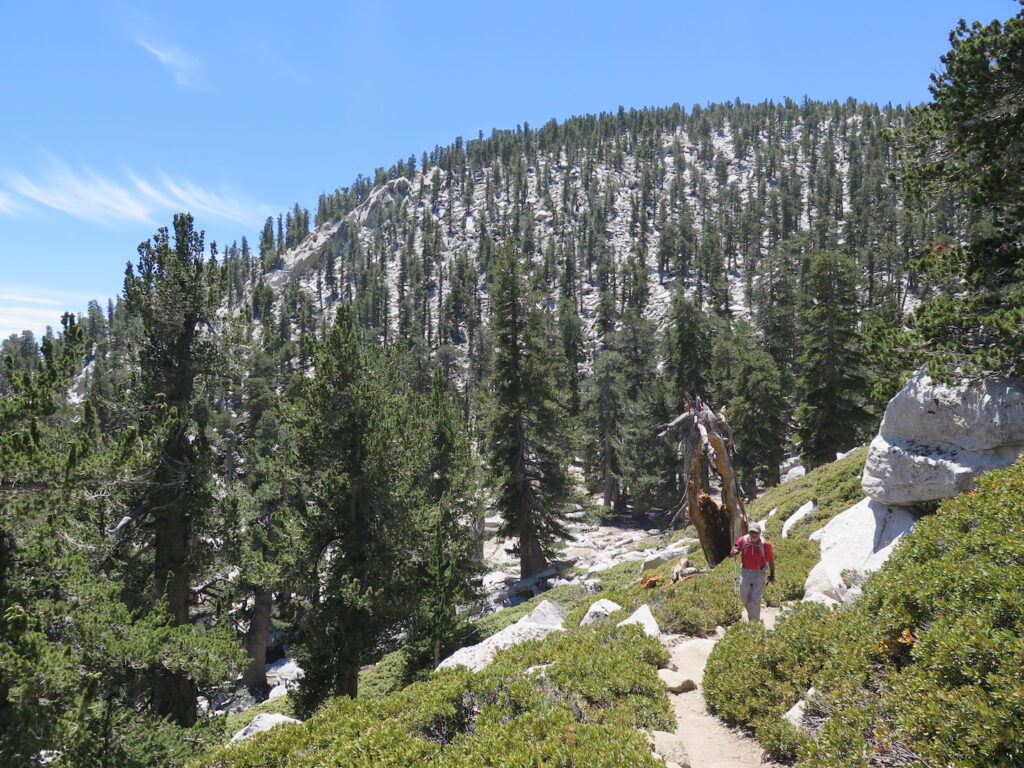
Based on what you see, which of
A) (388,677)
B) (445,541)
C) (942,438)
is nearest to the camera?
(942,438)

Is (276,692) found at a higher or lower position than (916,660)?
lower

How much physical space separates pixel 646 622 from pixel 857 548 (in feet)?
15.1

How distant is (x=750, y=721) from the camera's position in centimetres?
631

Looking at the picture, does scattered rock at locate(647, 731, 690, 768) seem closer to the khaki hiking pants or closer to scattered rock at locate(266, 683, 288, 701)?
the khaki hiking pants

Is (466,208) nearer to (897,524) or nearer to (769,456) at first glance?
(769,456)

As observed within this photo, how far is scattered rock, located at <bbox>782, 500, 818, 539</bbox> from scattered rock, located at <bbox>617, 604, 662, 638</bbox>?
23.9 ft

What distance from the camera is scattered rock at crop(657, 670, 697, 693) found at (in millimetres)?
7816

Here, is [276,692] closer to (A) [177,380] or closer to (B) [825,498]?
(A) [177,380]

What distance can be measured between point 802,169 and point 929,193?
589 ft

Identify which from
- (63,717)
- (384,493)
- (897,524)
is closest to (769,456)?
(897,524)

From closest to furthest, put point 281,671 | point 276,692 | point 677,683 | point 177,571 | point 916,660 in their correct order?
point 916,660, point 677,683, point 177,571, point 276,692, point 281,671

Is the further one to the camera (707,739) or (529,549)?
(529,549)

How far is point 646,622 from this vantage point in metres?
10.2

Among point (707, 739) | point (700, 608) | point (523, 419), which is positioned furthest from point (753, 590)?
point (523, 419)
